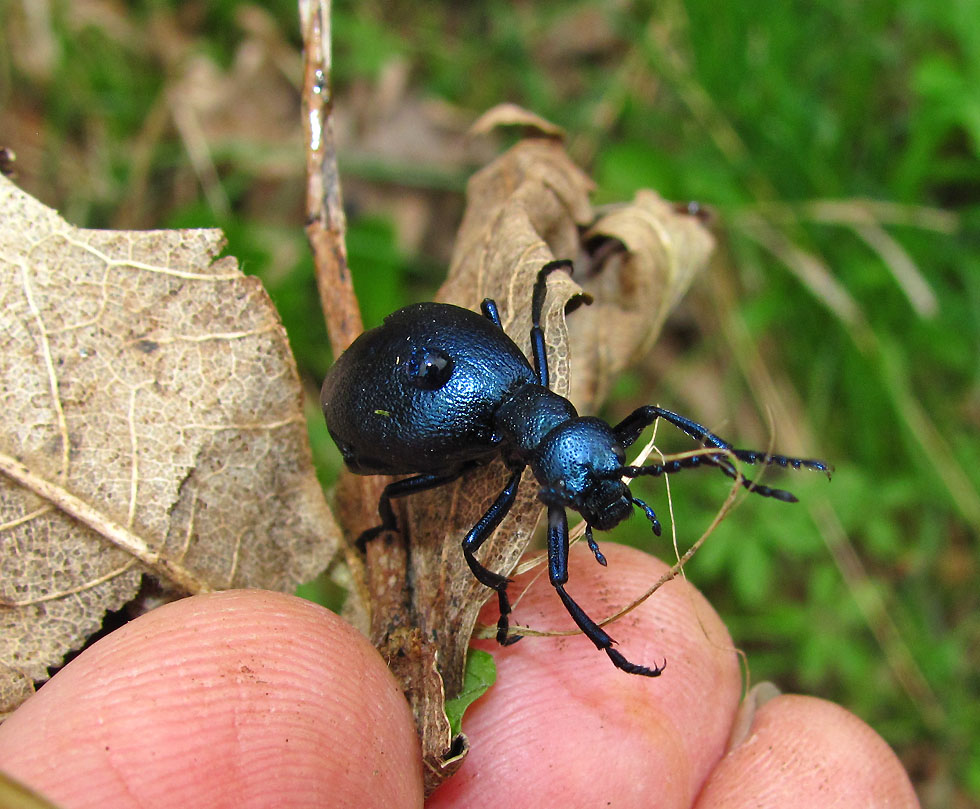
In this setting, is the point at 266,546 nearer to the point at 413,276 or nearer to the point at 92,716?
the point at 92,716

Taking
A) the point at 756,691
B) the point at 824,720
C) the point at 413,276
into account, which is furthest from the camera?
the point at 413,276

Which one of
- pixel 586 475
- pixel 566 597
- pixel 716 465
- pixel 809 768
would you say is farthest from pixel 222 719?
pixel 809 768

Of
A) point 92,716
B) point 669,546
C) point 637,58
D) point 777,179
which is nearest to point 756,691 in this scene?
point 669,546

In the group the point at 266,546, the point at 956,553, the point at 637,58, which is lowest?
the point at 956,553

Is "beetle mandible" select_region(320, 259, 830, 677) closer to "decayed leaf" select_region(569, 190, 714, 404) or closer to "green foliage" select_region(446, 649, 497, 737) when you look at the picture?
"green foliage" select_region(446, 649, 497, 737)

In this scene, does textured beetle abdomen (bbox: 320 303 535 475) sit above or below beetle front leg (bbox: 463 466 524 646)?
above

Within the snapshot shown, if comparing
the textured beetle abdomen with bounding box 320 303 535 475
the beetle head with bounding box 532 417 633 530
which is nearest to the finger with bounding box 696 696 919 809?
the beetle head with bounding box 532 417 633 530
